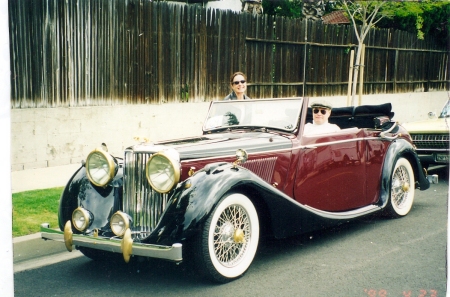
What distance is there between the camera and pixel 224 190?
11.9ft

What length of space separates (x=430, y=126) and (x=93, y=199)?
16.4 feet

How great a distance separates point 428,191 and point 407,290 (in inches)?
133

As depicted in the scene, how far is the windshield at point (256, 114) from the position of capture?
4777 millimetres

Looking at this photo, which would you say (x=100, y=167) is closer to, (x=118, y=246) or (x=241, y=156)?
(x=118, y=246)

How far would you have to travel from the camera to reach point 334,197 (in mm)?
4871

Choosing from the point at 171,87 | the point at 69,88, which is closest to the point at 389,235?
the point at 69,88

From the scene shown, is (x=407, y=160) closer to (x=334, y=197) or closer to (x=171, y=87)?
(x=334, y=197)

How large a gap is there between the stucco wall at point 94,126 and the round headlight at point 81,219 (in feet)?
1.95

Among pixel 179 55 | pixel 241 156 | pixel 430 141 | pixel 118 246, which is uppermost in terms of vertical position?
pixel 179 55

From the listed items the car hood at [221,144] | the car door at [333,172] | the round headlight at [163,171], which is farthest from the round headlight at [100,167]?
the car door at [333,172]

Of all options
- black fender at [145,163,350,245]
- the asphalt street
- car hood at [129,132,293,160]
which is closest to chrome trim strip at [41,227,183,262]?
black fender at [145,163,350,245]

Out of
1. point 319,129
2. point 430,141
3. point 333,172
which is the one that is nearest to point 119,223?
point 333,172

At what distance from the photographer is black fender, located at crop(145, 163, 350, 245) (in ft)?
11.4

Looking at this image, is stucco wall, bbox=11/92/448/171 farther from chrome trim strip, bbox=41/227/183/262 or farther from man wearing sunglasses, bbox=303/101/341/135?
man wearing sunglasses, bbox=303/101/341/135
